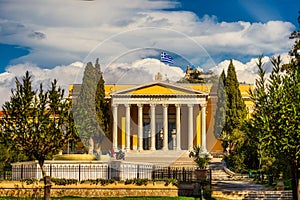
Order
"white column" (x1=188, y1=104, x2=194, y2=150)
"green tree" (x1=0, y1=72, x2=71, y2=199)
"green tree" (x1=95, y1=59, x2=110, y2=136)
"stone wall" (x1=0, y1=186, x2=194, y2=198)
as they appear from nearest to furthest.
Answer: "green tree" (x1=0, y1=72, x2=71, y2=199) → "stone wall" (x1=0, y1=186, x2=194, y2=198) → "green tree" (x1=95, y1=59, x2=110, y2=136) → "white column" (x1=188, y1=104, x2=194, y2=150)

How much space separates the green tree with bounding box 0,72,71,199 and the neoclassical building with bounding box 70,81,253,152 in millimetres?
37562

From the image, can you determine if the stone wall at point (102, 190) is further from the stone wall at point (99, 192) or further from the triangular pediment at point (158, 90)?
the triangular pediment at point (158, 90)

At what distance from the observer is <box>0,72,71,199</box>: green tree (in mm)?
24422

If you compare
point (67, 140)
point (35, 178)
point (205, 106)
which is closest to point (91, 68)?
point (205, 106)

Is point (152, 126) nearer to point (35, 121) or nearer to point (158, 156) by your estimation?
point (158, 156)

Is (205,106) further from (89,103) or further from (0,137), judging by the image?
(0,137)

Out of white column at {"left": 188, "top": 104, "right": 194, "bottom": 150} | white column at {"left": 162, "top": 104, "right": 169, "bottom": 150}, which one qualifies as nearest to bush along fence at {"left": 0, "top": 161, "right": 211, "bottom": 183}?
white column at {"left": 162, "top": 104, "right": 169, "bottom": 150}

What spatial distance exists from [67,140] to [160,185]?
262 inches

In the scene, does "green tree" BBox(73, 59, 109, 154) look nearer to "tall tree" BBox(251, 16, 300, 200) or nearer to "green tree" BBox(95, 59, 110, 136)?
"green tree" BBox(95, 59, 110, 136)

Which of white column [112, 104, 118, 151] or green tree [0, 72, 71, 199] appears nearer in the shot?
green tree [0, 72, 71, 199]

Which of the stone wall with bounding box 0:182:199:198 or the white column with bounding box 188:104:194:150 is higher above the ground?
the white column with bounding box 188:104:194:150

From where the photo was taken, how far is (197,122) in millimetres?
67188

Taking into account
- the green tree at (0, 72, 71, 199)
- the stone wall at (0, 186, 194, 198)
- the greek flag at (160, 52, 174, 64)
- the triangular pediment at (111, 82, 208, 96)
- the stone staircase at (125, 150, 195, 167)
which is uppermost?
the greek flag at (160, 52, 174, 64)

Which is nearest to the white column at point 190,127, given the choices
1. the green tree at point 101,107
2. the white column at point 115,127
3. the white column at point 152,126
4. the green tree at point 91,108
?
the white column at point 152,126
